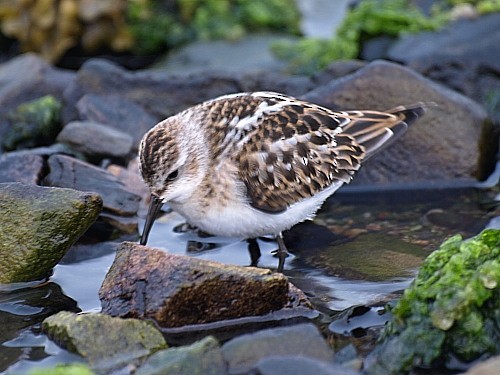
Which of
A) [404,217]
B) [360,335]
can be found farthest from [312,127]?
[360,335]

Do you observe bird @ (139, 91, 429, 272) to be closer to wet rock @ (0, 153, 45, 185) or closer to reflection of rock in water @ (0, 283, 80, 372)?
reflection of rock in water @ (0, 283, 80, 372)

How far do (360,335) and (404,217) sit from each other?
282cm

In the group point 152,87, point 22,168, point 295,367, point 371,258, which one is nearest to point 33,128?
point 152,87

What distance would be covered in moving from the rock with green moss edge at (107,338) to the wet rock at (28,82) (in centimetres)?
566

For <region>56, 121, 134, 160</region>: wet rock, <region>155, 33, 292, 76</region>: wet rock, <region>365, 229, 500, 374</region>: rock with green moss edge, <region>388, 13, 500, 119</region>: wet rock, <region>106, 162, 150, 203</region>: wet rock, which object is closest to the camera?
<region>365, 229, 500, 374</region>: rock with green moss edge

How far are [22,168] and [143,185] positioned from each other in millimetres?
1245

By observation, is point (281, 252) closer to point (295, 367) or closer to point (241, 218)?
point (241, 218)

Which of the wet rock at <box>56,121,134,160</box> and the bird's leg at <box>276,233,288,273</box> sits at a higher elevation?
the wet rock at <box>56,121,134,160</box>

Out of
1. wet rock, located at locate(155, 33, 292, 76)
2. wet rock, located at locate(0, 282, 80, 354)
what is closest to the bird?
wet rock, located at locate(0, 282, 80, 354)

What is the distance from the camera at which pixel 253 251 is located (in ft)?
27.6

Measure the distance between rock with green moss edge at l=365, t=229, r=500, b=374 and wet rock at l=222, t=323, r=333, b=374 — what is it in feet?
1.15

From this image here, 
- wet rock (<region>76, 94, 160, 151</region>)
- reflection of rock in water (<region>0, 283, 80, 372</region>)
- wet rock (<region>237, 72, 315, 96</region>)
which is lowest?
reflection of rock in water (<region>0, 283, 80, 372</region>)

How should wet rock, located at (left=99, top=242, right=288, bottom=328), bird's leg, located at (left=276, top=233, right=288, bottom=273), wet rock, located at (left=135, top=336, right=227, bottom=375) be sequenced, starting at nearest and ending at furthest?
wet rock, located at (left=135, top=336, right=227, bottom=375), wet rock, located at (left=99, top=242, right=288, bottom=328), bird's leg, located at (left=276, top=233, right=288, bottom=273)

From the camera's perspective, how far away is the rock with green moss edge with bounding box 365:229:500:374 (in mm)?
5672
